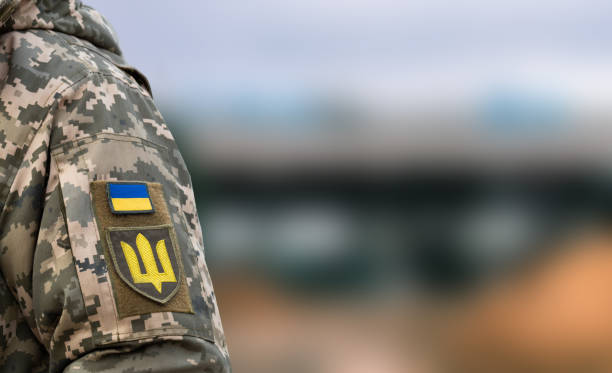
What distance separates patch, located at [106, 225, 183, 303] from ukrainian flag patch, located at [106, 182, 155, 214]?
2 centimetres

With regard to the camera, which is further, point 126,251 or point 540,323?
point 540,323

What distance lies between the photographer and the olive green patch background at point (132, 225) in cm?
47

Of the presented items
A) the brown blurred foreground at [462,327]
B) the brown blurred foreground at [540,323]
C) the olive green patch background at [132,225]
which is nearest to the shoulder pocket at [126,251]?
the olive green patch background at [132,225]

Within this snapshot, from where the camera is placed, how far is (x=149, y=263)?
1.60ft

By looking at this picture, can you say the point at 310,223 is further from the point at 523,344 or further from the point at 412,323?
the point at 523,344

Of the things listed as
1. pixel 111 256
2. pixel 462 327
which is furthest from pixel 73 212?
pixel 462 327

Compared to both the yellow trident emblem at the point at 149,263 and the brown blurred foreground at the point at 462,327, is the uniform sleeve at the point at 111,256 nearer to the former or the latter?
the yellow trident emblem at the point at 149,263

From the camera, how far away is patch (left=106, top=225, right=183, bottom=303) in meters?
0.48

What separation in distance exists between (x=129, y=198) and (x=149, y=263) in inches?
2.1

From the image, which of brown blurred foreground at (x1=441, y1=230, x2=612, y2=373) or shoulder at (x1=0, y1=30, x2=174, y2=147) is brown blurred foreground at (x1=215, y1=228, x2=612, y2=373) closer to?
brown blurred foreground at (x1=441, y1=230, x2=612, y2=373)

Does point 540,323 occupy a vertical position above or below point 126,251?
below

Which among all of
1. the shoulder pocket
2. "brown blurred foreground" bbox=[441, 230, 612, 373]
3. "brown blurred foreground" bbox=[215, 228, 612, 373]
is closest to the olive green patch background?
the shoulder pocket

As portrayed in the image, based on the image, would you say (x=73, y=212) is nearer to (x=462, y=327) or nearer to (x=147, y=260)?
(x=147, y=260)

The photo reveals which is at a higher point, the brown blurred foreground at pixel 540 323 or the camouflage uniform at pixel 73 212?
the camouflage uniform at pixel 73 212
